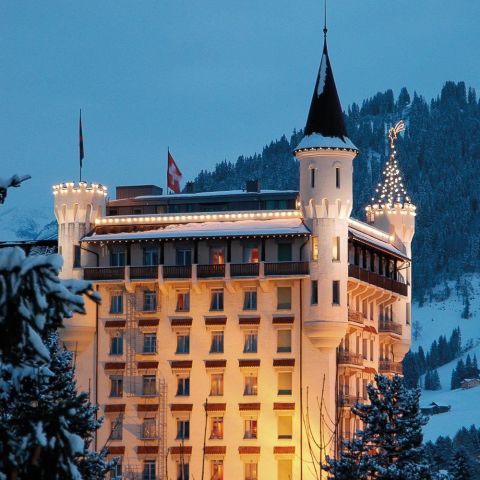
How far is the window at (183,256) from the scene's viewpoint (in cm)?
13300

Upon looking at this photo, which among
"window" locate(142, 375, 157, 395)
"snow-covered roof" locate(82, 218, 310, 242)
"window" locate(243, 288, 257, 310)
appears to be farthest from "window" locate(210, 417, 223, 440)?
"snow-covered roof" locate(82, 218, 310, 242)

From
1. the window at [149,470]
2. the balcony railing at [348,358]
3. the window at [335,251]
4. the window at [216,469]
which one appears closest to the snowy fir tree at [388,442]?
the window at [216,469]

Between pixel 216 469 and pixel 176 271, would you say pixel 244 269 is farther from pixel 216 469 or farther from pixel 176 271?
pixel 216 469

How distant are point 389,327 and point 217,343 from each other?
18.9m

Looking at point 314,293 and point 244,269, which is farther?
point 244,269

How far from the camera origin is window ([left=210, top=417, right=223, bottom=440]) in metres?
129

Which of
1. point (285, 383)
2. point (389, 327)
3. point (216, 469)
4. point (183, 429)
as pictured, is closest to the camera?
point (216, 469)

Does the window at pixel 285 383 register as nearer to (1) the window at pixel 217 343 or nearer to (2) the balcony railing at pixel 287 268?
(1) the window at pixel 217 343

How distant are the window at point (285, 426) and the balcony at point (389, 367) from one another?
1670 cm

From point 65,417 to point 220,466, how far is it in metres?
98.6

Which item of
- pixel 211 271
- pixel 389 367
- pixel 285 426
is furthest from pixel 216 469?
pixel 389 367

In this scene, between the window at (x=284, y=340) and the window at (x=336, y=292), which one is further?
the window at (x=284, y=340)

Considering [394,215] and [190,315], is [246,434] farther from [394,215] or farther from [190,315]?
[394,215]

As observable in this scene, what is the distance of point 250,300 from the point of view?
428ft
